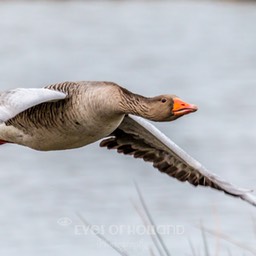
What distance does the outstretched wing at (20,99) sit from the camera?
7734 mm

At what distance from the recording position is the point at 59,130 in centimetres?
827

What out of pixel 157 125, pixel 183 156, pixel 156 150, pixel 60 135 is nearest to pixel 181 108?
pixel 60 135

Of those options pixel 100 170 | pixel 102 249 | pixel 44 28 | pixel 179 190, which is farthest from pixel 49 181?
pixel 44 28

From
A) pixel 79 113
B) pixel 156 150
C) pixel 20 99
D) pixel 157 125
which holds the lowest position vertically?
pixel 157 125

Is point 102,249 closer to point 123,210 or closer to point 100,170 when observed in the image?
point 123,210

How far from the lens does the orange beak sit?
753 cm

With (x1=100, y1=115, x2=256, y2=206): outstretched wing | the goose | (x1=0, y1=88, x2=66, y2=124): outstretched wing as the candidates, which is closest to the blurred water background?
(x1=100, y1=115, x2=256, y2=206): outstretched wing

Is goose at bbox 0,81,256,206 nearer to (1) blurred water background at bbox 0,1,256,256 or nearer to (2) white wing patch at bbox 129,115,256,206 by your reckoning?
(2) white wing patch at bbox 129,115,256,206

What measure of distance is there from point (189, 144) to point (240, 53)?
12706 millimetres

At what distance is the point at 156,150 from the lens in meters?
9.42

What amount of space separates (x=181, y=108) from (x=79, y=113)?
2.86 ft

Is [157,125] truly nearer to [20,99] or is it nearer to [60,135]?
[60,135]

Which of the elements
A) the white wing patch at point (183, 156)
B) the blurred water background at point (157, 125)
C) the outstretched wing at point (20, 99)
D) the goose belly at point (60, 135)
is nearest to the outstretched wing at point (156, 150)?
the white wing patch at point (183, 156)

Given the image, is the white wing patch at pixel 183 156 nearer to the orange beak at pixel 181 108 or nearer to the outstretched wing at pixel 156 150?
the outstretched wing at pixel 156 150
